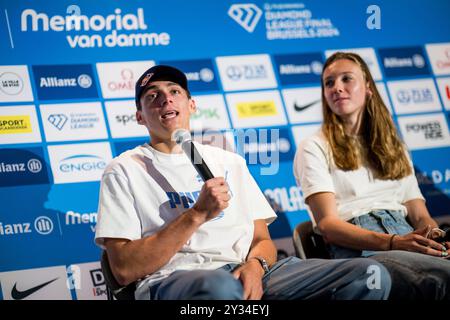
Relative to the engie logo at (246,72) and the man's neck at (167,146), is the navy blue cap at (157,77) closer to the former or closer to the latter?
the man's neck at (167,146)

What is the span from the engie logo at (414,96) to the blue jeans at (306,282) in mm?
2315

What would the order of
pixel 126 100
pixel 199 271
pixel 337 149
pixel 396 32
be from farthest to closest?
pixel 396 32
pixel 126 100
pixel 337 149
pixel 199 271

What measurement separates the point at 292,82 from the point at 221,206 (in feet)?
7.05

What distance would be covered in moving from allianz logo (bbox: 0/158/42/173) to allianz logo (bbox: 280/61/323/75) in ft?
5.79

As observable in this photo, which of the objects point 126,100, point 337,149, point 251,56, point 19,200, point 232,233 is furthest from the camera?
point 251,56

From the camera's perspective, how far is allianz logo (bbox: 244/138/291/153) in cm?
420

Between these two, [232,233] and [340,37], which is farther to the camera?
[340,37]

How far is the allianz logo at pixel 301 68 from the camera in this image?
451 centimetres

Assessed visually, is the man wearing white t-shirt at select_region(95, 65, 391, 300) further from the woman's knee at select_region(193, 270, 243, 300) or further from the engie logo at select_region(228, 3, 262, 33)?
the engie logo at select_region(228, 3, 262, 33)

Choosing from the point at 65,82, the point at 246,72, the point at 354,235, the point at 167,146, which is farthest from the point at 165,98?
the point at 246,72

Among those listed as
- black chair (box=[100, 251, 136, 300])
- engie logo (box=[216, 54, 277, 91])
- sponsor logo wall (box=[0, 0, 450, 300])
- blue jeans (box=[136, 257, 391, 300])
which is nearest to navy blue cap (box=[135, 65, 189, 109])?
sponsor logo wall (box=[0, 0, 450, 300])

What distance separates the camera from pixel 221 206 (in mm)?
2562

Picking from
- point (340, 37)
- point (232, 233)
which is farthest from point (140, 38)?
point (232, 233)

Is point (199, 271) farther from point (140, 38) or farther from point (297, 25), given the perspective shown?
point (297, 25)
